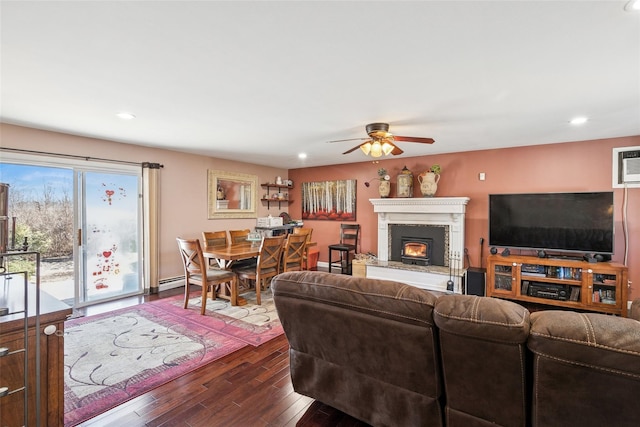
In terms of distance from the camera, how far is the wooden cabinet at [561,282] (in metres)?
3.69

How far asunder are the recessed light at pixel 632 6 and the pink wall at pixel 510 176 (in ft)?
11.5

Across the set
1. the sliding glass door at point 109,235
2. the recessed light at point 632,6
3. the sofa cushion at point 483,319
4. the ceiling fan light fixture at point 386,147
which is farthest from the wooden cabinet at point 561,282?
the sliding glass door at point 109,235

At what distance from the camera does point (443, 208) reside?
16.4ft

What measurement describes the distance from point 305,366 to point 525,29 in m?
2.34

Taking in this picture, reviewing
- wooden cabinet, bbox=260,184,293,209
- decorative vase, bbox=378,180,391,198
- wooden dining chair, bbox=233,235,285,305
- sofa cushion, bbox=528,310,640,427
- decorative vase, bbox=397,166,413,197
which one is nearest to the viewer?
sofa cushion, bbox=528,310,640,427

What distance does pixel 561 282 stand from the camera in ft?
12.9

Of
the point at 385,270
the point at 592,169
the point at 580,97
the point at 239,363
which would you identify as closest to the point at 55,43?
the point at 239,363

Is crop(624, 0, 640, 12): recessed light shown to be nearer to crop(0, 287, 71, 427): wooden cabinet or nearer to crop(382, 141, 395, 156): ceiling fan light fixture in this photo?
crop(382, 141, 395, 156): ceiling fan light fixture

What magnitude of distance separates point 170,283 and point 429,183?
15.3ft

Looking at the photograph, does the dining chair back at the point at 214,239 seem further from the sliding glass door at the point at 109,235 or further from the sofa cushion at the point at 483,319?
the sofa cushion at the point at 483,319

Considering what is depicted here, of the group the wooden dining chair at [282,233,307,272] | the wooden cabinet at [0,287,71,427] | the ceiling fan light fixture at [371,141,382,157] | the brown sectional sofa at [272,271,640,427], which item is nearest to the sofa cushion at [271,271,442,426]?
the brown sectional sofa at [272,271,640,427]

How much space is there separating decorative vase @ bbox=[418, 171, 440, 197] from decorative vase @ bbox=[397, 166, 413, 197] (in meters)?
0.25

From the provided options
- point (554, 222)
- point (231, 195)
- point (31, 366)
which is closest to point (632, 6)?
point (31, 366)

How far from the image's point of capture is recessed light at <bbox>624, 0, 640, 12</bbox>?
4.61ft
